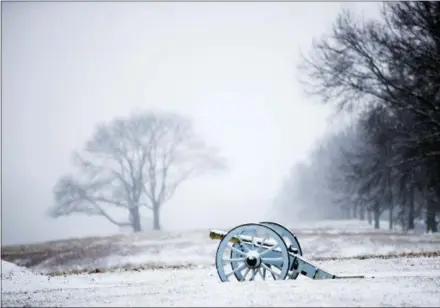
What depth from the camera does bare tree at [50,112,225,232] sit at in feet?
143

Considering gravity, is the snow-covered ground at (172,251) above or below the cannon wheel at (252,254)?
below

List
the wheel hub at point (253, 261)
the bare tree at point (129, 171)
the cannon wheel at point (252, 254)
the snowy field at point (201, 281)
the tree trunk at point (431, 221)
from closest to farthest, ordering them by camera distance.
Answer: the snowy field at point (201, 281) < the cannon wheel at point (252, 254) < the wheel hub at point (253, 261) < the tree trunk at point (431, 221) < the bare tree at point (129, 171)

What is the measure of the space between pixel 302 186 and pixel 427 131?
50978 mm

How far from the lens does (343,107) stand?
2327cm

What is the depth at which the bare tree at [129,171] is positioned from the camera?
43.7 meters

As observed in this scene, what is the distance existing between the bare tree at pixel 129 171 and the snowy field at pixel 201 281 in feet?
49.2

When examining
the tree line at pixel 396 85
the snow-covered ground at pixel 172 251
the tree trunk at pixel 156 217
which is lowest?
the snow-covered ground at pixel 172 251

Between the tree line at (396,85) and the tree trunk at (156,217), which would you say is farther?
the tree trunk at (156,217)

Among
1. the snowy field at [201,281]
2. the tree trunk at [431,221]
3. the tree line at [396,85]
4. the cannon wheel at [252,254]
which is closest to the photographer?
the snowy field at [201,281]

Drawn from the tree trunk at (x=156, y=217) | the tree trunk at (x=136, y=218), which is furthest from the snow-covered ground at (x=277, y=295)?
the tree trunk at (x=156, y=217)

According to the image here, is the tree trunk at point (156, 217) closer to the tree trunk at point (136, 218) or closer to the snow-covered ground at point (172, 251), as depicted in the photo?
the tree trunk at point (136, 218)

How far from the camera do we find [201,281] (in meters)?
11.2

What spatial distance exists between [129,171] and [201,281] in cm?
3456

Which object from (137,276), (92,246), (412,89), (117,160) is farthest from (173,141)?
(137,276)
